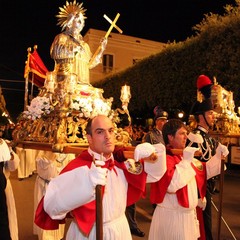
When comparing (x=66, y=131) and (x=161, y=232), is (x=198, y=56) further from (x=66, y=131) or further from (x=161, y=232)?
(x=161, y=232)

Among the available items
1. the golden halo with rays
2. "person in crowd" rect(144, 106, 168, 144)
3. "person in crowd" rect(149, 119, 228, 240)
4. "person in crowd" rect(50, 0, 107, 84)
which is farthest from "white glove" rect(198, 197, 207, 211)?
the golden halo with rays

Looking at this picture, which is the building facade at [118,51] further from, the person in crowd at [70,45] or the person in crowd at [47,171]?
the person in crowd at [47,171]

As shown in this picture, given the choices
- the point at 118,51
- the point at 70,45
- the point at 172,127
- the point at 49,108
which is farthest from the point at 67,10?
the point at 118,51

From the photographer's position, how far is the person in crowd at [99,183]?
218cm

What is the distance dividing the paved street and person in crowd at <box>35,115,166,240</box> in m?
2.52

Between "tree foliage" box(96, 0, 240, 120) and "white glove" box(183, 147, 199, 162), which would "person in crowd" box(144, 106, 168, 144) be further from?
"tree foliage" box(96, 0, 240, 120)

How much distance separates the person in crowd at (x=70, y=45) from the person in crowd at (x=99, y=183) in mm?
2912

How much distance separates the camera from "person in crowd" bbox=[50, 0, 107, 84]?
530cm

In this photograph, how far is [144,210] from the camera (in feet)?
23.4

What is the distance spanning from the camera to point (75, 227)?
250cm

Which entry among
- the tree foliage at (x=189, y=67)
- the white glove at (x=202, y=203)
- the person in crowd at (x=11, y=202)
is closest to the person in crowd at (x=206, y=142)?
the white glove at (x=202, y=203)

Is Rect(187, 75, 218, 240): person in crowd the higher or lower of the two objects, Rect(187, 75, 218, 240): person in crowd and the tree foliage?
the lower

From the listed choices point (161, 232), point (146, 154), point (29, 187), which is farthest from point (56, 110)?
point (29, 187)

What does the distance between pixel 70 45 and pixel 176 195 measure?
319 cm
